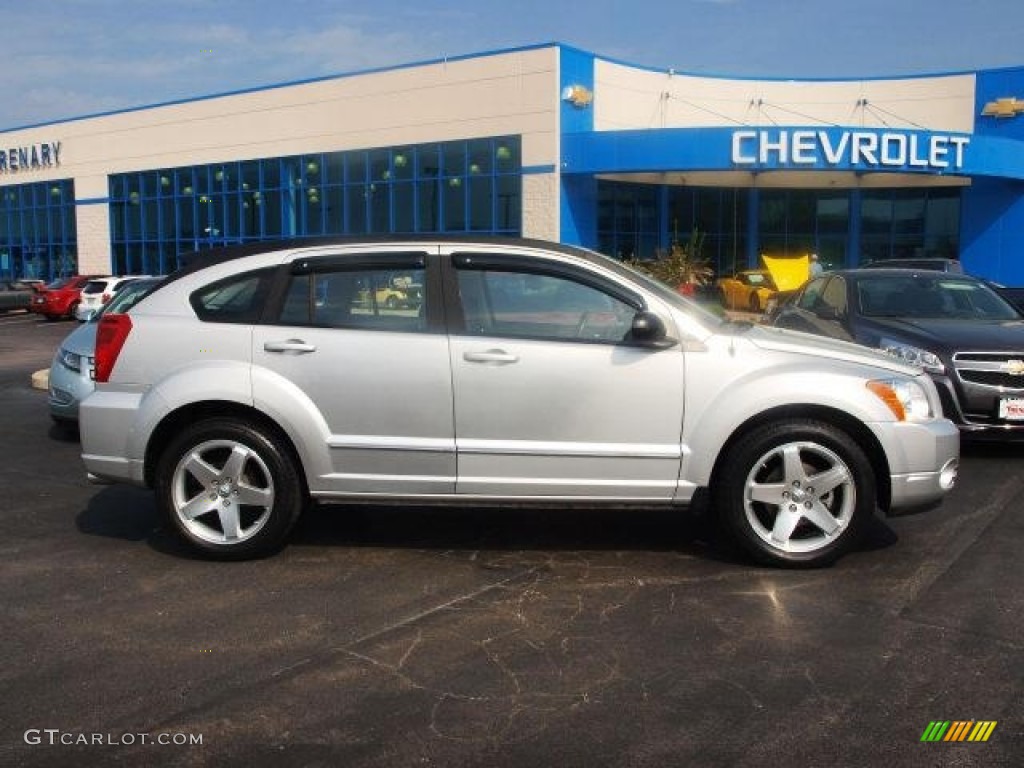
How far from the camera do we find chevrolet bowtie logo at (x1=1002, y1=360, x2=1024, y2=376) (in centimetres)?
757

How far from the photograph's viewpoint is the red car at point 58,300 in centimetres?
3069

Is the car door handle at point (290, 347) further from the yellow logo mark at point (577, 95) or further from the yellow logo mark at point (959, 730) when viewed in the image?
the yellow logo mark at point (577, 95)

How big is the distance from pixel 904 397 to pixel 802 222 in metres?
31.0

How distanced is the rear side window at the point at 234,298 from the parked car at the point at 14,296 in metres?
31.6

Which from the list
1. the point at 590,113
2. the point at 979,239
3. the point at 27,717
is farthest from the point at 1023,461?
the point at 979,239

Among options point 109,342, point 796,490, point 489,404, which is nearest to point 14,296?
point 109,342

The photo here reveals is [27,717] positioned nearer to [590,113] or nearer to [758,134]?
[758,134]

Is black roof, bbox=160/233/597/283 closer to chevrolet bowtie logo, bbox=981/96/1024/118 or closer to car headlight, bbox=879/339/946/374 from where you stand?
car headlight, bbox=879/339/946/374

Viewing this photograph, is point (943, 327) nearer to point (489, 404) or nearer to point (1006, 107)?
point (489, 404)

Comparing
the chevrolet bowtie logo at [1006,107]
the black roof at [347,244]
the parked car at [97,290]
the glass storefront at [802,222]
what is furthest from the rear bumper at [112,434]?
the chevrolet bowtie logo at [1006,107]

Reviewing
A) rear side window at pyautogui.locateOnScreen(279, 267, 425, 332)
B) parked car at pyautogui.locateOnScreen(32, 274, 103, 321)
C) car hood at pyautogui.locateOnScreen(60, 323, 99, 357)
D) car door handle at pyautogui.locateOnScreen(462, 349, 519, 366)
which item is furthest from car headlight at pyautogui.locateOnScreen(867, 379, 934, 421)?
parked car at pyautogui.locateOnScreen(32, 274, 103, 321)

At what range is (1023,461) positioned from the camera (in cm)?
799

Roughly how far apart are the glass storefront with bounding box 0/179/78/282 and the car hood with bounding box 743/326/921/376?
43.5m

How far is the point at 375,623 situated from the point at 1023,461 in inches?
236
